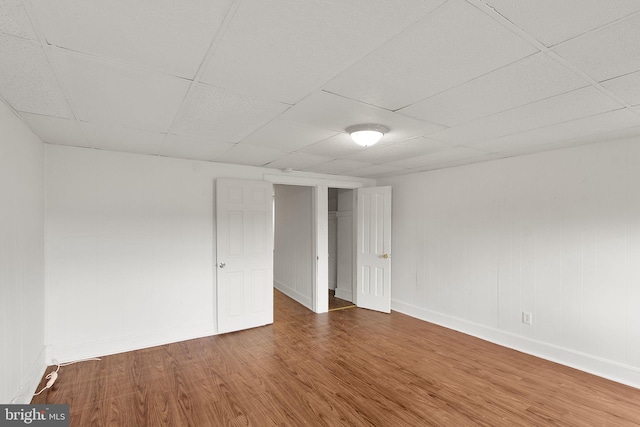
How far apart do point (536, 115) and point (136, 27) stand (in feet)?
8.54

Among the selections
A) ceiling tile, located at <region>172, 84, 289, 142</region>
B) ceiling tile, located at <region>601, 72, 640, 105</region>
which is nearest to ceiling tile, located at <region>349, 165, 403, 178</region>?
ceiling tile, located at <region>172, 84, 289, 142</region>

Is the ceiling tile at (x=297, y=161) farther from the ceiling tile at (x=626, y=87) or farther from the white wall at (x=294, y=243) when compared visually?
the ceiling tile at (x=626, y=87)

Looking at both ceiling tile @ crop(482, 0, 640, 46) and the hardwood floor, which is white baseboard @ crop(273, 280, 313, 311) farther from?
ceiling tile @ crop(482, 0, 640, 46)

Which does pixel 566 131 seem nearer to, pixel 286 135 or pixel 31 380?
pixel 286 135

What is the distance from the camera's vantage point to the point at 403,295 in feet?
16.4

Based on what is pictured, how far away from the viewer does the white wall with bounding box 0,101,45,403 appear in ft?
6.67

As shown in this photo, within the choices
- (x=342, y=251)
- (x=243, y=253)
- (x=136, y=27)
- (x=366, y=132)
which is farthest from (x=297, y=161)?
(x=136, y=27)

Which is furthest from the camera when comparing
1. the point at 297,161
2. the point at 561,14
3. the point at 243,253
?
the point at 243,253

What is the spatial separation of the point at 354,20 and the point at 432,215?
150 inches

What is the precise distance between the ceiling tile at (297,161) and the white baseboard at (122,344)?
2374 mm

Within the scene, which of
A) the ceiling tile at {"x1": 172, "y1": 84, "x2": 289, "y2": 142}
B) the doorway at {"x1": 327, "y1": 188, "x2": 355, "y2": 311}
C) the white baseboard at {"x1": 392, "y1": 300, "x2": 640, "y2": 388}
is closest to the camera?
the ceiling tile at {"x1": 172, "y1": 84, "x2": 289, "y2": 142}

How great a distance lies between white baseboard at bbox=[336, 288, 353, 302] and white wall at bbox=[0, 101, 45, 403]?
14.0 ft

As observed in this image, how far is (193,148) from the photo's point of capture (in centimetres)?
330

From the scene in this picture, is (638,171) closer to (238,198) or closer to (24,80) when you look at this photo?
(238,198)
